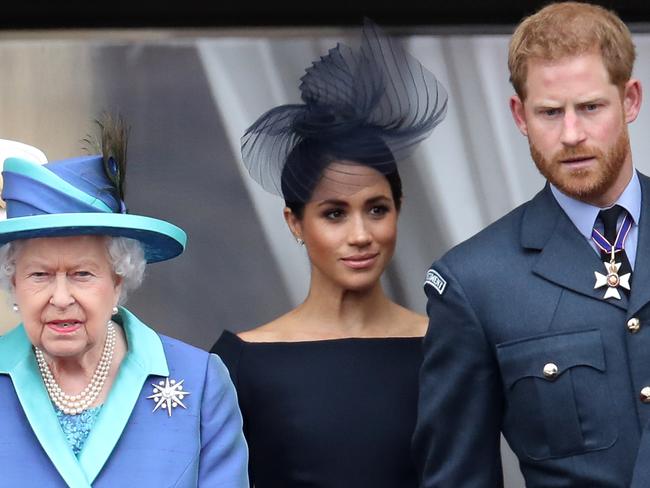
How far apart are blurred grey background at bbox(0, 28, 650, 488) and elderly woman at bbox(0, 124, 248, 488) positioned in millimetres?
1239

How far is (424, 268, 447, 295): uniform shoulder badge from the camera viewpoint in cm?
377

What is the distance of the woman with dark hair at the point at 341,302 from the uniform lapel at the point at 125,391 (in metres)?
0.59

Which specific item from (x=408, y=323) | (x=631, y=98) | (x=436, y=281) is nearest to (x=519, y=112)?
(x=631, y=98)

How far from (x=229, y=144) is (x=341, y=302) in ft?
2.54

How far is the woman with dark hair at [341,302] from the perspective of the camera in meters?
4.21

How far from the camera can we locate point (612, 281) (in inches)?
143

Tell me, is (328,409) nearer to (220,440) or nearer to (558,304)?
(220,440)

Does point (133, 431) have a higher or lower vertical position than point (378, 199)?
lower

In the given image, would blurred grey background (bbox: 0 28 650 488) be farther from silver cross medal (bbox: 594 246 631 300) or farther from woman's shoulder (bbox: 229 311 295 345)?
silver cross medal (bbox: 594 246 631 300)

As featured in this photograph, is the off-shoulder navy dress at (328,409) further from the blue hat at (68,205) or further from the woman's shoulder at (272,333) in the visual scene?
the blue hat at (68,205)

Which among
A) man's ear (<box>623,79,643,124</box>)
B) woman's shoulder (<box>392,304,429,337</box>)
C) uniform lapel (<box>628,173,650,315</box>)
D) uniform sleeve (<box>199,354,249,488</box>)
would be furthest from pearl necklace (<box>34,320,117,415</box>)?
man's ear (<box>623,79,643,124</box>)

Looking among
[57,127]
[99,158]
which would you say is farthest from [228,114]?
[99,158]

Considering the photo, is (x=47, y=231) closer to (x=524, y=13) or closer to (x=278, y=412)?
(x=278, y=412)

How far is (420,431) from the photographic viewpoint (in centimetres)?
381
